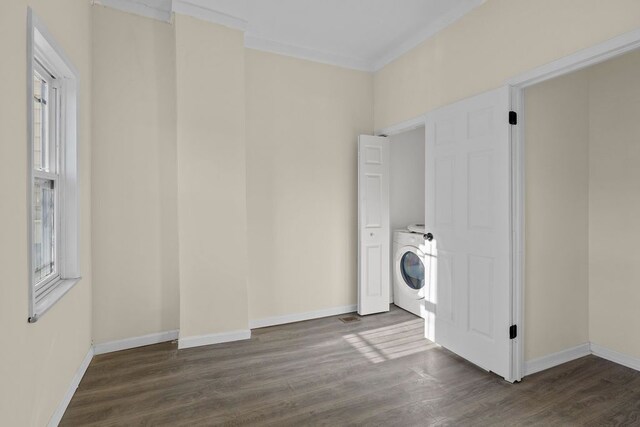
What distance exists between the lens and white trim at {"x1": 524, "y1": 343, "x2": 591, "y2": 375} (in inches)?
99.6

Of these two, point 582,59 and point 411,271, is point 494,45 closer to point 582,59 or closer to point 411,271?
point 582,59

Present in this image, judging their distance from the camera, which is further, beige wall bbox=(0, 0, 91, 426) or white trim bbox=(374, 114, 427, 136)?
white trim bbox=(374, 114, 427, 136)

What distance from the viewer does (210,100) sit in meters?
3.13

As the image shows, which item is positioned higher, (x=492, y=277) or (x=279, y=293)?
(x=492, y=277)

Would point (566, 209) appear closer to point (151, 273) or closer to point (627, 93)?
point (627, 93)

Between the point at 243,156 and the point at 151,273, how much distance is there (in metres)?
1.43

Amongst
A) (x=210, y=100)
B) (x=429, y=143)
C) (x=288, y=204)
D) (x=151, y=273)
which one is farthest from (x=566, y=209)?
(x=151, y=273)

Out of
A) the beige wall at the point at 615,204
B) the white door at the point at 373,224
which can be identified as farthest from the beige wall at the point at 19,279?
the beige wall at the point at 615,204

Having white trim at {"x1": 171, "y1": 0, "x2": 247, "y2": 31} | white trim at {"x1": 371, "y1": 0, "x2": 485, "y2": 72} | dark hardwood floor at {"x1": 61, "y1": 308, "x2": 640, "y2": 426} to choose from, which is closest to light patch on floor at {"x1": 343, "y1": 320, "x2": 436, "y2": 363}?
dark hardwood floor at {"x1": 61, "y1": 308, "x2": 640, "y2": 426}

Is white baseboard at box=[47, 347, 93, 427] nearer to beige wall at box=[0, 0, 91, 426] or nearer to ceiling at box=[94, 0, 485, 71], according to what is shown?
beige wall at box=[0, 0, 91, 426]

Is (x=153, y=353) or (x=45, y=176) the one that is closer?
(x=45, y=176)

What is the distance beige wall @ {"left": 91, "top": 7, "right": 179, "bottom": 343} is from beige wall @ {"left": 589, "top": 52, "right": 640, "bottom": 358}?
3.81 meters

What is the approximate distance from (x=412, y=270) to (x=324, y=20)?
291cm

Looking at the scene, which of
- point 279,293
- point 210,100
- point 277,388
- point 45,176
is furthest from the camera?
point 279,293
